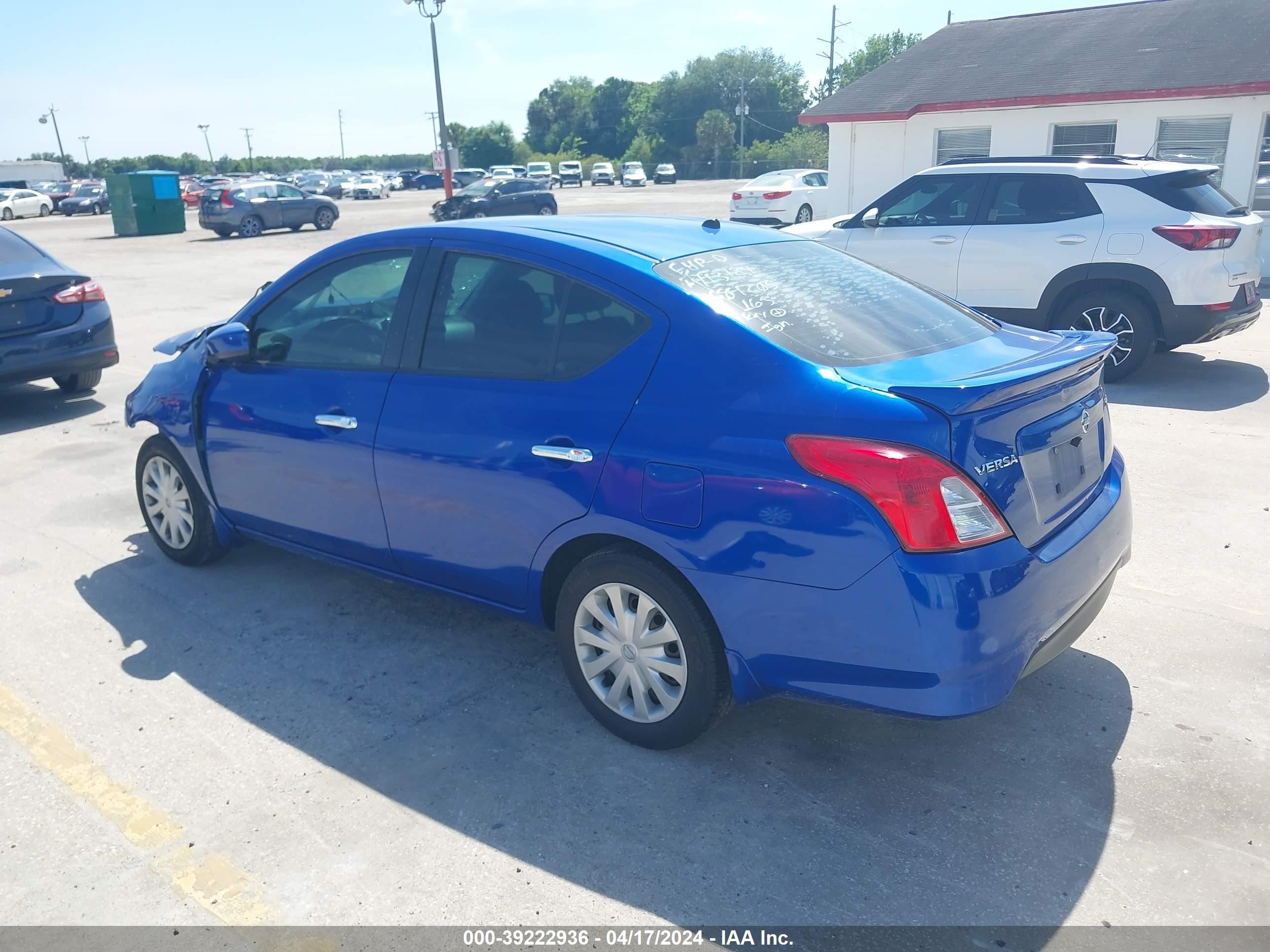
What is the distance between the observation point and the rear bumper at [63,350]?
7840mm

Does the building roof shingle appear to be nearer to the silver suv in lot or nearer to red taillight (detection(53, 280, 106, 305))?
red taillight (detection(53, 280, 106, 305))

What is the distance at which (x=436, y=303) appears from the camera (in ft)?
12.8

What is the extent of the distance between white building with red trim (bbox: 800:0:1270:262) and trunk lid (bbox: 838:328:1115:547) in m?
14.3

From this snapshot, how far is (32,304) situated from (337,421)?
539 centimetres

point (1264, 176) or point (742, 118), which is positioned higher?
point (742, 118)

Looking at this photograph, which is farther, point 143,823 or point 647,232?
point 647,232

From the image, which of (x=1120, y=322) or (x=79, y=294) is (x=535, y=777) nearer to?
(x=79, y=294)

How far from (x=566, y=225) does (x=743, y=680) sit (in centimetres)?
185

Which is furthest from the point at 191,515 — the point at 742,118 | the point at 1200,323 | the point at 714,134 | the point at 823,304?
the point at 714,134

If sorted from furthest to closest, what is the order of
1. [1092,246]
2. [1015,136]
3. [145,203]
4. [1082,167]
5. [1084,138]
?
[145,203] < [1015,136] < [1084,138] < [1082,167] < [1092,246]

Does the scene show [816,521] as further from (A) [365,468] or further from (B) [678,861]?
(A) [365,468]

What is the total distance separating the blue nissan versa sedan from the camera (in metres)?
2.83

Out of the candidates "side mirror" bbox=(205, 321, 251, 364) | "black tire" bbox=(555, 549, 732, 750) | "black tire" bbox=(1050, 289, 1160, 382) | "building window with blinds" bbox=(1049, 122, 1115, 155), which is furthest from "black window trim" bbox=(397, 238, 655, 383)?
"building window with blinds" bbox=(1049, 122, 1115, 155)

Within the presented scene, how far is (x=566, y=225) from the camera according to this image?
393cm
